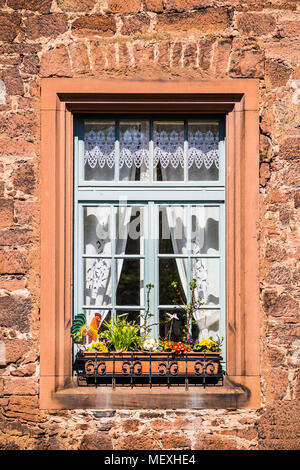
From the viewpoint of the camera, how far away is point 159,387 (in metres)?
4.32

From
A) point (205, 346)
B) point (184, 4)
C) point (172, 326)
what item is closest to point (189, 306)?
point (172, 326)

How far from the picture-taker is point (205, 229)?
4590 millimetres

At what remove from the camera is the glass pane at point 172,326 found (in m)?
4.52

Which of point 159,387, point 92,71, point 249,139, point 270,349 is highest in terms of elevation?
point 92,71

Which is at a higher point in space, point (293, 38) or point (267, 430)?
point (293, 38)

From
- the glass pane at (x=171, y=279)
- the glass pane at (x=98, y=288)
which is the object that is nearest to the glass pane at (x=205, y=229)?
the glass pane at (x=171, y=279)

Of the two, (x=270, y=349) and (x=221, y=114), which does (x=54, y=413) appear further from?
(x=221, y=114)

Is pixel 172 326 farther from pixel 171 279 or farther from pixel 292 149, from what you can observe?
pixel 292 149

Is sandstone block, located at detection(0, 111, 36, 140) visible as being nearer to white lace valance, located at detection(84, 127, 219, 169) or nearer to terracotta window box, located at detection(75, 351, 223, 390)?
white lace valance, located at detection(84, 127, 219, 169)

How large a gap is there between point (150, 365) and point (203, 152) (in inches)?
69.2

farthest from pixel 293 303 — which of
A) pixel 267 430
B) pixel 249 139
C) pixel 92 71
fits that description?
pixel 92 71

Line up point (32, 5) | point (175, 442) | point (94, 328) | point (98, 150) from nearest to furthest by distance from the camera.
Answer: point (175, 442), point (32, 5), point (94, 328), point (98, 150)

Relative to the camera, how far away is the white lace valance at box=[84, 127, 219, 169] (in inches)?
180

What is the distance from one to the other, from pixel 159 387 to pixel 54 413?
32.7 inches
